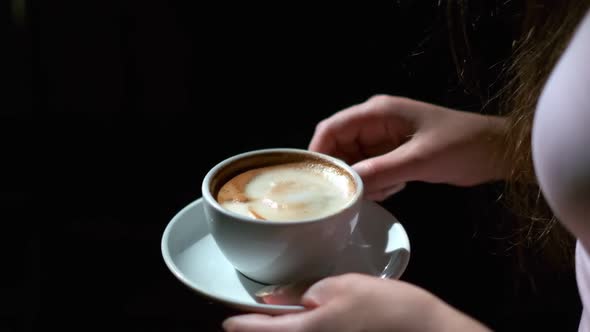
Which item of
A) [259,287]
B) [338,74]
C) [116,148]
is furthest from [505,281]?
[116,148]

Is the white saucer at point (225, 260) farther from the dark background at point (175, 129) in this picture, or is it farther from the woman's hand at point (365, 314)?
the dark background at point (175, 129)

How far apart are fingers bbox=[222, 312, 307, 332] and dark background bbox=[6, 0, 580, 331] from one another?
48cm

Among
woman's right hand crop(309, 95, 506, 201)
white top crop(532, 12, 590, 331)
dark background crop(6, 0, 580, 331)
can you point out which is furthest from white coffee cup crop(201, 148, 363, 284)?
dark background crop(6, 0, 580, 331)

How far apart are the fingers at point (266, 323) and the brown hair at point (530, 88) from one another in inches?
15.4

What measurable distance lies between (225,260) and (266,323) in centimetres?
16

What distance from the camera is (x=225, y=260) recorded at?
0.66 m

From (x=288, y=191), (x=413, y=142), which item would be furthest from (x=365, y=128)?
(x=288, y=191)

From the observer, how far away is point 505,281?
1.08 meters

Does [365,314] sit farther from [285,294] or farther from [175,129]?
[175,129]

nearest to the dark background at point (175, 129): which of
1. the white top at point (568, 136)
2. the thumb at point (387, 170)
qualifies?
the thumb at point (387, 170)

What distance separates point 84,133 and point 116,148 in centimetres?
8

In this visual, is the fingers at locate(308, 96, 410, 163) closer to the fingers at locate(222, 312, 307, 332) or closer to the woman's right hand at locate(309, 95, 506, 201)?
the woman's right hand at locate(309, 95, 506, 201)

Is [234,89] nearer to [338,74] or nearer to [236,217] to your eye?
[338,74]

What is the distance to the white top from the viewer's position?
15.8 inches
